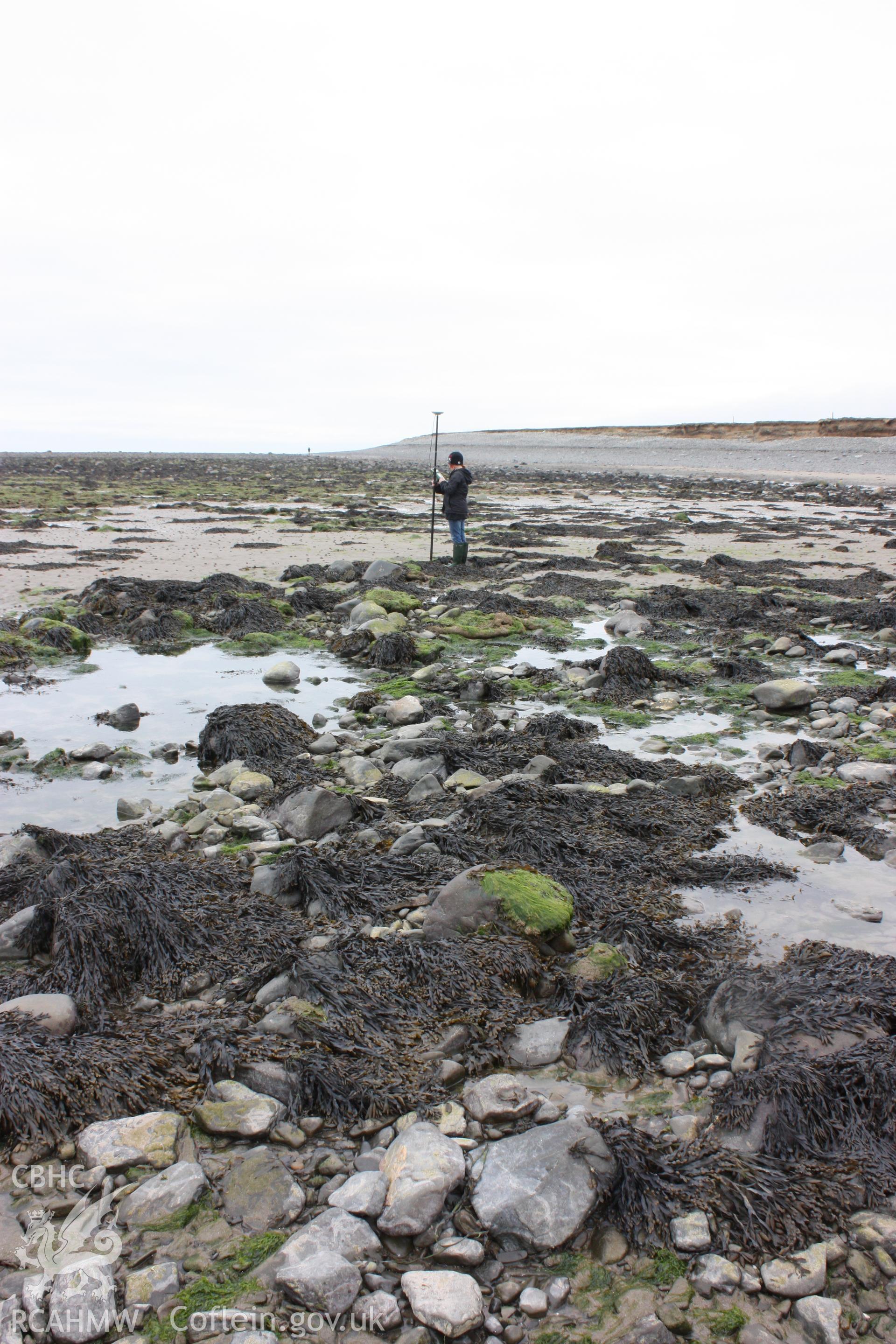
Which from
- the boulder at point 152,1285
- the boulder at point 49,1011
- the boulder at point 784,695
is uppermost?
the boulder at point 784,695

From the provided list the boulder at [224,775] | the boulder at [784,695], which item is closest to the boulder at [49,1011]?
the boulder at [224,775]

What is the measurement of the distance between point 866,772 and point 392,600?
21.4 feet

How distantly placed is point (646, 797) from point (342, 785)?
1.93 meters

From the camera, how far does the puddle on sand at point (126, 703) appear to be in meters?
5.23

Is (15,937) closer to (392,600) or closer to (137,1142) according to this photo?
(137,1142)

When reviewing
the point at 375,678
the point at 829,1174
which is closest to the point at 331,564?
the point at 375,678

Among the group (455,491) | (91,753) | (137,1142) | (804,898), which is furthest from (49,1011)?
(455,491)

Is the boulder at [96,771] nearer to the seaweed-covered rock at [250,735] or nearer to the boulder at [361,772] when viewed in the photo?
the seaweed-covered rock at [250,735]

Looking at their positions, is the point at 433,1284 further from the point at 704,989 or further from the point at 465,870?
the point at 465,870

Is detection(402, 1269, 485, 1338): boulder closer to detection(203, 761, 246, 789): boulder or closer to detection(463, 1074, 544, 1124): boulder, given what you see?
detection(463, 1074, 544, 1124): boulder

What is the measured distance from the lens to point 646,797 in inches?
205

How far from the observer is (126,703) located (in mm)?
7156

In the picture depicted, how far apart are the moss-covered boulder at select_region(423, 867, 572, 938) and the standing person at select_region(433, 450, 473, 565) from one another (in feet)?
37.3

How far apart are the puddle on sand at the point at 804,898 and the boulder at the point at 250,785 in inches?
103
